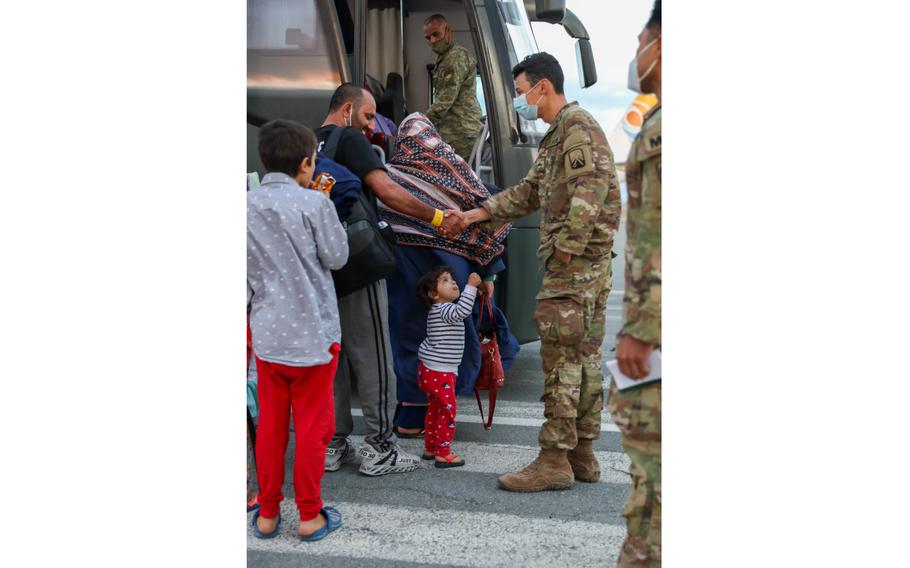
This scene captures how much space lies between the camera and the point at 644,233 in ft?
6.01

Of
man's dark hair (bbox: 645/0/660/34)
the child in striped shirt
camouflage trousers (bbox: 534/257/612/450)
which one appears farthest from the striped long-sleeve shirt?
man's dark hair (bbox: 645/0/660/34)

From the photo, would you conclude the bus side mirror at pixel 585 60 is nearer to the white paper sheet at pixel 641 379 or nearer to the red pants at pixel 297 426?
the red pants at pixel 297 426

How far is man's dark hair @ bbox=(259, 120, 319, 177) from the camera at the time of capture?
2.81m

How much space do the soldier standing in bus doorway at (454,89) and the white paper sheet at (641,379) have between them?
349 cm

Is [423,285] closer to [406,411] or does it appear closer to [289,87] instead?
[406,411]

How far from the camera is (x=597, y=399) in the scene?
3.61 meters

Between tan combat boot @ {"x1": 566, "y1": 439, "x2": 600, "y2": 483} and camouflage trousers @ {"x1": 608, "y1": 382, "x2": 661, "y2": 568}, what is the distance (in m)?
1.68

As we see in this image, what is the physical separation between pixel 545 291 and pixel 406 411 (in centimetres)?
131

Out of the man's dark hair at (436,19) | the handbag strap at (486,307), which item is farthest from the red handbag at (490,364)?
the man's dark hair at (436,19)

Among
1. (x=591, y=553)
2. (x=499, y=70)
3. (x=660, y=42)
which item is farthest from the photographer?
(x=499, y=70)

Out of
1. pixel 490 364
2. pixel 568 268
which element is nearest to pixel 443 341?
pixel 490 364

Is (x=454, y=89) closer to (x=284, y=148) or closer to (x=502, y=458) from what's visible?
(x=502, y=458)

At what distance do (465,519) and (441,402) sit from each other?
2.75ft
